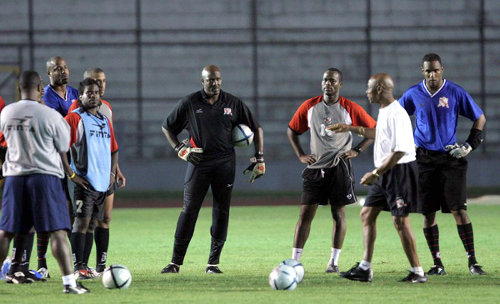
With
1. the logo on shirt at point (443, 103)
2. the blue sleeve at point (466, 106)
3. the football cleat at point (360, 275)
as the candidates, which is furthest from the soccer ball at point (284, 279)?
the blue sleeve at point (466, 106)

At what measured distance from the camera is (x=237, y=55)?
3017cm

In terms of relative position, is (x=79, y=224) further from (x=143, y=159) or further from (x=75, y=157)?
(x=143, y=159)

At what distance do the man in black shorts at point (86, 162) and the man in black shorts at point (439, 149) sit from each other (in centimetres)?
359

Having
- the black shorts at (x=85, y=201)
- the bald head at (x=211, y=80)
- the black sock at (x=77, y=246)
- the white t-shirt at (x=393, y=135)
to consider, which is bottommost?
the black sock at (x=77, y=246)

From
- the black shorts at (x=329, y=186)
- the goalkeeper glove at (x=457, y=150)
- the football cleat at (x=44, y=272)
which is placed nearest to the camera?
the football cleat at (x=44, y=272)

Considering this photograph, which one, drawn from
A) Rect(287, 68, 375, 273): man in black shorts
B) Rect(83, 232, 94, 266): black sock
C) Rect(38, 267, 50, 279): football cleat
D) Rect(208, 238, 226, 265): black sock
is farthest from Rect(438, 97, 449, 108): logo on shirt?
Rect(38, 267, 50, 279): football cleat

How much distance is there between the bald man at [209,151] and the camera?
10.1 metres

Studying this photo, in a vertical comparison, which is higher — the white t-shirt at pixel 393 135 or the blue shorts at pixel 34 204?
the white t-shirt at pixel 393 135

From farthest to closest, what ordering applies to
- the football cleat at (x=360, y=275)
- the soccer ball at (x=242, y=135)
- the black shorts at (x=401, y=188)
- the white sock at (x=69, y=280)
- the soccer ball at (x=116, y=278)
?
1. the soccer ball at (x=242, y=135)
2. the football cleat at (x=360, y=275)
3. the black shorts at (x=401, y=188)
4. the soccer ball at (x=116, y=278)
5. the white sock at (x=69, y=280)

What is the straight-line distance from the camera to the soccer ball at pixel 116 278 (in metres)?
8.51

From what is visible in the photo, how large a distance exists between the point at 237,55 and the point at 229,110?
2014cm

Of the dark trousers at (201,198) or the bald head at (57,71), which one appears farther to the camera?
the dark trousers at (201,198)

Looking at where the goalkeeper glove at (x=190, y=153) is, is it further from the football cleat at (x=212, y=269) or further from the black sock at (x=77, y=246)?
the black sock at (x=77, y=246)

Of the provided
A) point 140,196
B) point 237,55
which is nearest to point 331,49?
point 237,55
